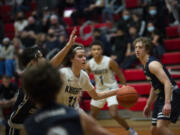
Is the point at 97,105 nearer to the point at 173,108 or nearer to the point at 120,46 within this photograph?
the point at 173,108

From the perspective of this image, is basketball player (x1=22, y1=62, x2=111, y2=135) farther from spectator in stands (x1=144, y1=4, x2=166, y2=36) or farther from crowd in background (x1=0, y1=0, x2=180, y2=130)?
spectator in stands (x1=144, y1=4, x2=166, y2=36)

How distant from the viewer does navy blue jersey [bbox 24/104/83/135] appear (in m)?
2.21

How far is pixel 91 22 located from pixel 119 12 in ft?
4.34

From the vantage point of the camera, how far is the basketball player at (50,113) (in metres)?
2.22

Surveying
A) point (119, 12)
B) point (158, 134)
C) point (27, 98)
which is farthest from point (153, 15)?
point (27, 98)

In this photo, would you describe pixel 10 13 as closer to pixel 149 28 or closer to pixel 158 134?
pixel 149 28

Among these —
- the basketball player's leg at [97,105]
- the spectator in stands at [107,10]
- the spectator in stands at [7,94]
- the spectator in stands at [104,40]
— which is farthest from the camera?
the spectator in stands at [107,10]

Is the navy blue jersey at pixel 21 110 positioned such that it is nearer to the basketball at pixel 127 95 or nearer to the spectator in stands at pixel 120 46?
the basketball at pixel 127 95

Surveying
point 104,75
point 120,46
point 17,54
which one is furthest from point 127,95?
point 17,54

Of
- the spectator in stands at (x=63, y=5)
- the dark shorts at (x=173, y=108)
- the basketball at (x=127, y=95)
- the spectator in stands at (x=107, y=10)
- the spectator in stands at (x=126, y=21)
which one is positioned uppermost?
the spectator in stands at (x=63, y=5)

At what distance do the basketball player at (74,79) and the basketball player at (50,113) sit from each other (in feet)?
6.34

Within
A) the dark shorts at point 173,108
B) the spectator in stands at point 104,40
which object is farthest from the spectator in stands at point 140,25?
the dark shorts at point 173,108

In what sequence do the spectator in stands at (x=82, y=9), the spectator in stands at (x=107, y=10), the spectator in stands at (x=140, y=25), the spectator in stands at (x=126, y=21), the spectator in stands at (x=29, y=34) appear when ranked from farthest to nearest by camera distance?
the spectator in stands at (x=82, y=9)
the spectator in stands at (x=107, y=10)
the spectator in stands at (x=29, y=34)
the spectator in stands at (x=126, y=21)
the spectator in stands at (x=140, y=25)

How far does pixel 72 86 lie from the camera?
4324mm
